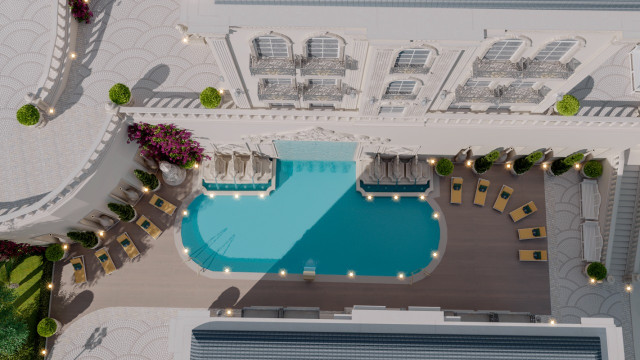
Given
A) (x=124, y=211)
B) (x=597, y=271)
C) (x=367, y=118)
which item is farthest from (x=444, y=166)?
(x=124, y=211)

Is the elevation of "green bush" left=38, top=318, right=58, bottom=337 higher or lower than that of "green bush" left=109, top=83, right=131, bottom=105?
lower

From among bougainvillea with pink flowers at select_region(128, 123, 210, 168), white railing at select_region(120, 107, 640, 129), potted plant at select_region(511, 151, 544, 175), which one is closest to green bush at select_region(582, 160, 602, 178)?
potted plant at select_region(511, 151, 544, 175)

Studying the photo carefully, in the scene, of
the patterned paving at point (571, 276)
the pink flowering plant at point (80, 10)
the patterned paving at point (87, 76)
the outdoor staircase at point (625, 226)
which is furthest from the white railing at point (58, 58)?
the outdoor staircase at point (625, 226)

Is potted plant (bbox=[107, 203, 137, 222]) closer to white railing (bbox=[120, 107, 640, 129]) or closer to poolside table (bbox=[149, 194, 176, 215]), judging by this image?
poolside table (bbox=[149, 194, 176, 215])

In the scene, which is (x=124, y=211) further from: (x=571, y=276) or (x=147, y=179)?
(x=571, y=276)

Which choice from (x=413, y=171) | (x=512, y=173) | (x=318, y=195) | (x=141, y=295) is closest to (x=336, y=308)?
(x=318, y=195)

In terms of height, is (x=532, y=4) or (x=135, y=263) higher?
(x=532, y=4)

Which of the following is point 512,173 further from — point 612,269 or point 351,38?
point 351,38
